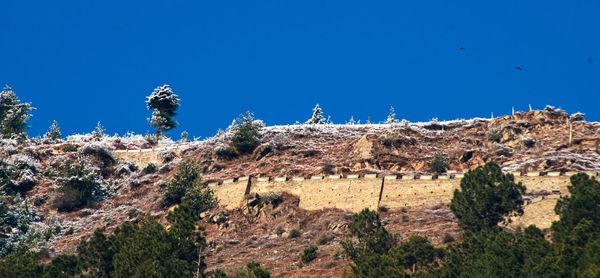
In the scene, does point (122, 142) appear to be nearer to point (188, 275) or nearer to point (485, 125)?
point (485, 125)

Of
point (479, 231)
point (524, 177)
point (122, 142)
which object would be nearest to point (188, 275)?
point (479, 231)

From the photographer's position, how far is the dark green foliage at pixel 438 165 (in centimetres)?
9531

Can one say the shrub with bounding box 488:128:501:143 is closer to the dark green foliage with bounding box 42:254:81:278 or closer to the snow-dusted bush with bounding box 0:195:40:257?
the snow-dusted bush with bounding box 0:195:40:257

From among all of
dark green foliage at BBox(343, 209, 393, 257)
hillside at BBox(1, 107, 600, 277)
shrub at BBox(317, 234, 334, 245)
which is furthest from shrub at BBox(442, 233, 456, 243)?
shrub at BBox(317, 234, 334, 245)

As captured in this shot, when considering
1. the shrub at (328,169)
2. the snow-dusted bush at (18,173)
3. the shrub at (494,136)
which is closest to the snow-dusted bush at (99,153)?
the snow-dusted bush at (18,173)

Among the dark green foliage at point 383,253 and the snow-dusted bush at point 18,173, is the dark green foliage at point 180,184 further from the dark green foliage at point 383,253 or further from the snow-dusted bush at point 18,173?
the dark green foliage at point 383,253

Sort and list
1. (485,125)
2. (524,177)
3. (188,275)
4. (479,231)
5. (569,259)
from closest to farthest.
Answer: (569,259) → (188,275) → (479,231) → (524,177) → (485,125)

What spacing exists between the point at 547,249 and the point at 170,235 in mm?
22824

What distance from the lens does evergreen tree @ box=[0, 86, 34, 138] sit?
5123 inches

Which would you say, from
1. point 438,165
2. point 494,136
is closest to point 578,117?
point 494,136

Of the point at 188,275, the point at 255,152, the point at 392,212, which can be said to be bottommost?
the point at 188,275

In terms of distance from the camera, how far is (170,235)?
7088 centimetres

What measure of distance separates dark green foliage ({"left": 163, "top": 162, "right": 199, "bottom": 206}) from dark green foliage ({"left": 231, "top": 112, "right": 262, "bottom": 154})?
9.14m

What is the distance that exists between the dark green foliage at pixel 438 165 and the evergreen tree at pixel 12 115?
51.4m
